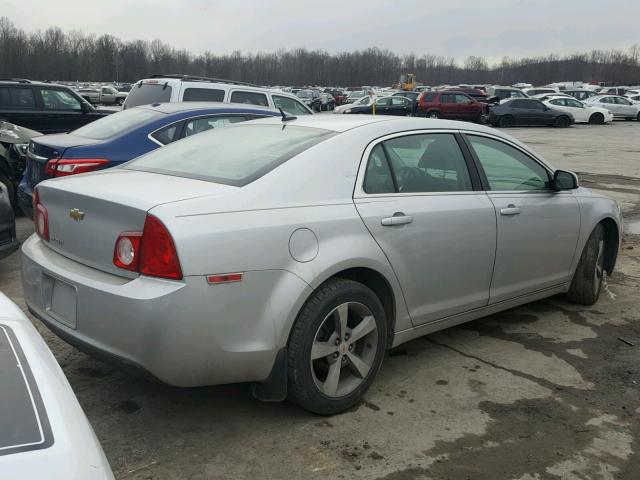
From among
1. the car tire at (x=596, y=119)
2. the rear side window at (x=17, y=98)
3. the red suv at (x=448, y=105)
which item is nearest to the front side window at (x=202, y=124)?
the rear side window at (x=17, y=98)

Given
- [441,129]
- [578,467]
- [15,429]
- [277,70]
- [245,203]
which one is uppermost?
[277,70]

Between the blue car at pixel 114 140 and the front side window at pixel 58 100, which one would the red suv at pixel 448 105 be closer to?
the front side window at pixel 58 100

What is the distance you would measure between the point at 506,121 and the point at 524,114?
1.00 meters

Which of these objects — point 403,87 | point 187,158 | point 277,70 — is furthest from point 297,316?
point 277,70

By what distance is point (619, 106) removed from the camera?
3819cm

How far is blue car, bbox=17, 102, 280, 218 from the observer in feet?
19.3

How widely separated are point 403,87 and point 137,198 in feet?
219

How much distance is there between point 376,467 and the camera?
2.85 m

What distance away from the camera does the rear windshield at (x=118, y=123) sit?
6.43 m

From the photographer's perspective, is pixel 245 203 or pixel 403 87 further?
pixel 403 87

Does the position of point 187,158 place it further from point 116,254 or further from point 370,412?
point 370,412

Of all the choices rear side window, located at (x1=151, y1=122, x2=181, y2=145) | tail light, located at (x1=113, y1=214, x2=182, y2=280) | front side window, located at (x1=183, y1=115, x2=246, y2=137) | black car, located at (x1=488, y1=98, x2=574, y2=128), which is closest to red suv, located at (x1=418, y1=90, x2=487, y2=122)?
black car, located at (x1=488, y1=98, x2=574, y2=128)

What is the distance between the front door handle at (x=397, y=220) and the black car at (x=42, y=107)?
Result: 9.88 metres

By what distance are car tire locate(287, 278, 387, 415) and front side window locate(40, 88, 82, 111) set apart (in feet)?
34.2
